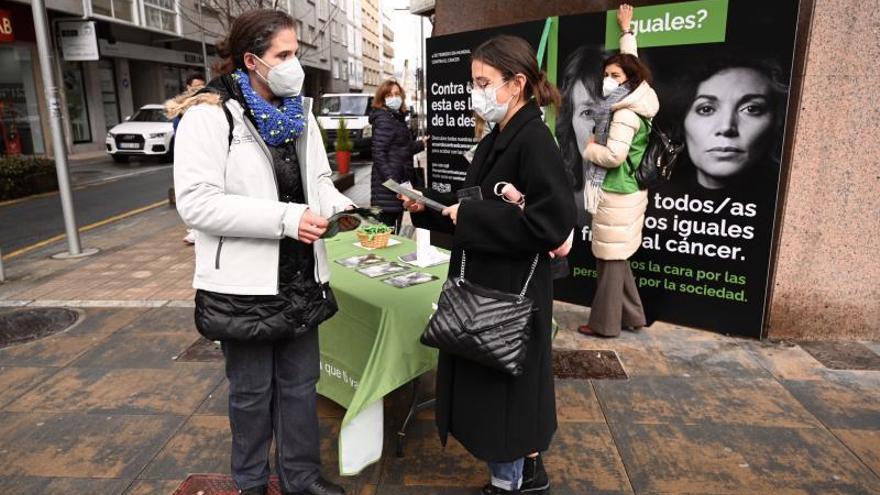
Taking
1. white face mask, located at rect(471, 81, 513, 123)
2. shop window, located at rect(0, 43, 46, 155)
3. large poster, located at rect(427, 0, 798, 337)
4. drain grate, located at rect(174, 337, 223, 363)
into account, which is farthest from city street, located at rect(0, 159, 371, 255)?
white face mask, located at rect(471, 81, 513, 123)

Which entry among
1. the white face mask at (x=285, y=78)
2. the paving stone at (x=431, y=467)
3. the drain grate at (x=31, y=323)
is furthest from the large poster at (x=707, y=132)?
the drain grate at (x=31, y=323)

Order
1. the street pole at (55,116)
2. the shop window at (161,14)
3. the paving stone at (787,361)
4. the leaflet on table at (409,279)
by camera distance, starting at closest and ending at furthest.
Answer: the leaflet on table at (409,279) → the paving stone at (787,361) → the street pole at (55,116) → the shop window at (161,14)

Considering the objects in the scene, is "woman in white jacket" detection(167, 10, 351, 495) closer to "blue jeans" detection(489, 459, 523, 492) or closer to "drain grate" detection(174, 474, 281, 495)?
"drain grate" detection(174, 474, 281, 495)

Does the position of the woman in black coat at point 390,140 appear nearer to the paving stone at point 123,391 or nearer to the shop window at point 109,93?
the paving stone at point 123,391

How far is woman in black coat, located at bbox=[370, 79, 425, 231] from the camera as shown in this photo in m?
6.89

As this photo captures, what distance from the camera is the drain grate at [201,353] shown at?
13.5 feet

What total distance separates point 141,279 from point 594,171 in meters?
4.52

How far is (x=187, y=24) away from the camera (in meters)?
24.8

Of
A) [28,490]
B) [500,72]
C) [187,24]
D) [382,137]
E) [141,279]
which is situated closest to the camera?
[500,72]

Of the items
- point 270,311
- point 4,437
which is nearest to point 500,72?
point 270,311

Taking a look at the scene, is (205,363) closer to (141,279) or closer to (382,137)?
(141,279)

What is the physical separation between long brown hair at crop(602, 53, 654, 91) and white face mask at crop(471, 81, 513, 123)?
7.04 feet

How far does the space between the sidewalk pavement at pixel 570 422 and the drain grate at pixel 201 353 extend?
2.4 inches

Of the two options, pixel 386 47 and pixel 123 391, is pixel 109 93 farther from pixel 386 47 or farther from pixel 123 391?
pixel 386 47
